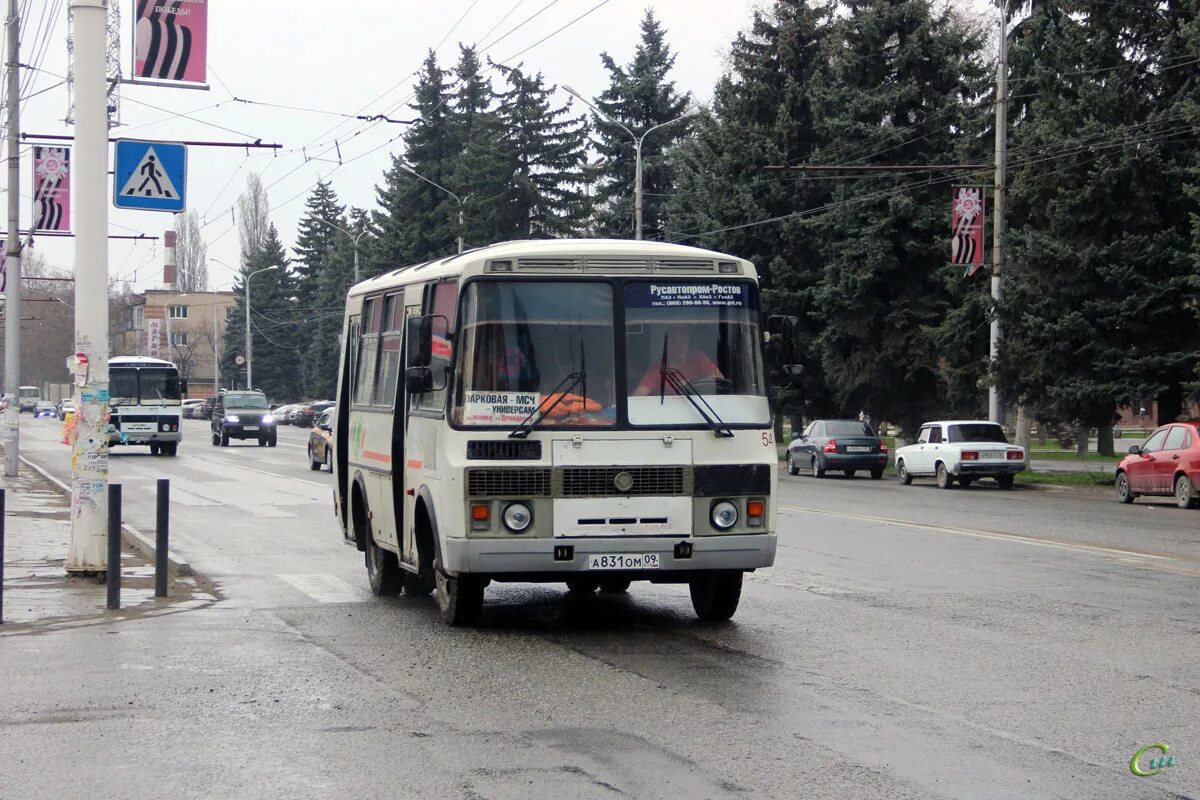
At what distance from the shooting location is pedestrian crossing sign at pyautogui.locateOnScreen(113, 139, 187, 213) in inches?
600

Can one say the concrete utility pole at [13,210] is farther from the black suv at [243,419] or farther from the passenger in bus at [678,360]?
the passenger in bus at [678,360]

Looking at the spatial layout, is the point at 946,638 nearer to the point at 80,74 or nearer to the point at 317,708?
the point at 317,708

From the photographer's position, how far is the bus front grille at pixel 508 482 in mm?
10758

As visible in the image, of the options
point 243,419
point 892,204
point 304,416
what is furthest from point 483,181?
point 892,204

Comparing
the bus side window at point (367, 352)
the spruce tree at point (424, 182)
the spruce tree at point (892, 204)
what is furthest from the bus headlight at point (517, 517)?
the spruce tree at point (424, 182)

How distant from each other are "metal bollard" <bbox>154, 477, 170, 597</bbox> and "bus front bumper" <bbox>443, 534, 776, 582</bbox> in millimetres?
3083

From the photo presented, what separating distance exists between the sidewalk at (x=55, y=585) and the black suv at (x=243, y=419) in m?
34.9

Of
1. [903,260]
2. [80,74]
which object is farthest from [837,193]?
[80,74]

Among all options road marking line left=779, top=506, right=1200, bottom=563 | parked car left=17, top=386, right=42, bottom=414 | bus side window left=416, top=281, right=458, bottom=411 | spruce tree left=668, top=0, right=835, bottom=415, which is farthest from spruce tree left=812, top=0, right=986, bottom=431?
parked car left=17, top=386, right=42, bottom=414

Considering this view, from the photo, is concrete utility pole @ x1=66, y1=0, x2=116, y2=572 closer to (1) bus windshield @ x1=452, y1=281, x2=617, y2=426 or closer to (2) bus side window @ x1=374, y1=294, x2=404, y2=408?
(2) bus side window @ x1=374, y1=294, x2=404, y2=408

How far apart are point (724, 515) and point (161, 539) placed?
490cm

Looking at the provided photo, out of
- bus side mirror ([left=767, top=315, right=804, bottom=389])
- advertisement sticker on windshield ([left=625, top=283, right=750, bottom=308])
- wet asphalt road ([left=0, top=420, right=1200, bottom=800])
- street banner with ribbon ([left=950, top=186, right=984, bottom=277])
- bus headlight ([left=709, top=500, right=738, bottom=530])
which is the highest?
street banner with ribbon ([left=950, top=186, right=984, bottom=277])

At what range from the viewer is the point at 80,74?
1379 centimetres

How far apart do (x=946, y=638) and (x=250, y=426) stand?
47.9 m
